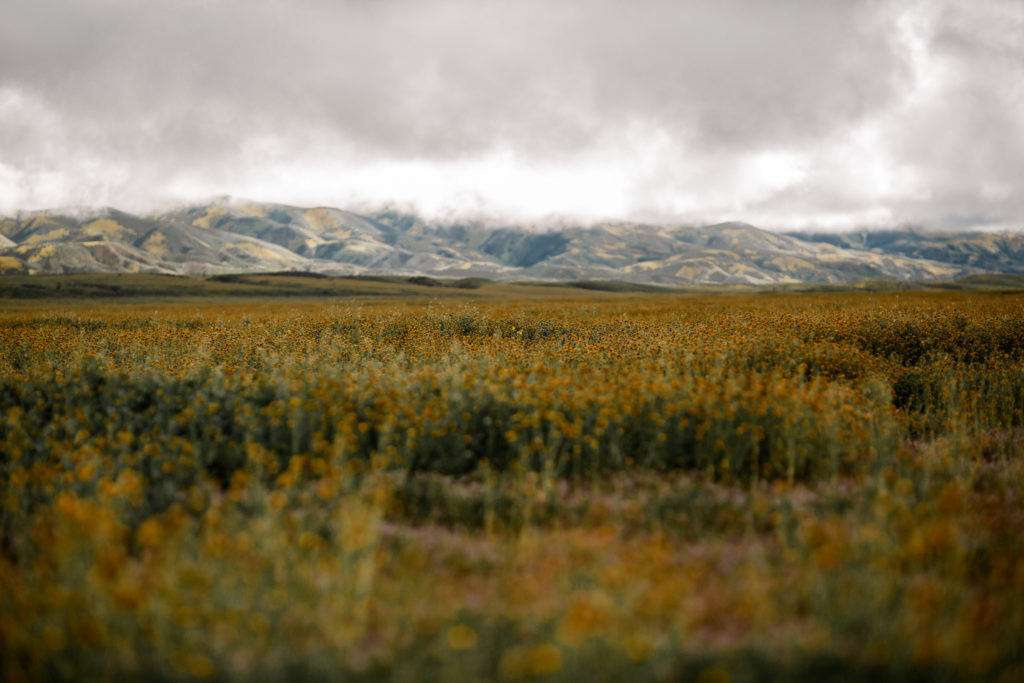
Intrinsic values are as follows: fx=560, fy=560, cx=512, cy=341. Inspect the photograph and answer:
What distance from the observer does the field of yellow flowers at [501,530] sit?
4016mm

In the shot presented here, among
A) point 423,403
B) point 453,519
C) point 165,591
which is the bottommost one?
point 453,519

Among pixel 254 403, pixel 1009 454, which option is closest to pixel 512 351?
pixel 254 403

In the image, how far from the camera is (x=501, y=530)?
21.0 feet

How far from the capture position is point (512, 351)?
1489 cm

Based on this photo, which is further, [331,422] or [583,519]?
[331,422]

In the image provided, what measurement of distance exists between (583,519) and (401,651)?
293 centimetres

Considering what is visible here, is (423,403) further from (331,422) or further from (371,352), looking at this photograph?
(371,352)

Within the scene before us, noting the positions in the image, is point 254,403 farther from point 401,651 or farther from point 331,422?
point 401,651

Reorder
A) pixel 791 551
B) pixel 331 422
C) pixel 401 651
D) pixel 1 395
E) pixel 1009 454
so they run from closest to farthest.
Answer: pixel 401 651 < pixel 791 551 < pixel 331 422 < pixel 1009 454 < pixel 1 395

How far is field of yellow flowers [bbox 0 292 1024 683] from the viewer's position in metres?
4.02

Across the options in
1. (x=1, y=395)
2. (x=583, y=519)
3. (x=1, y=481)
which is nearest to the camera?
(x=583, y=519)

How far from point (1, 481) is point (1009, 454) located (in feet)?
48.6

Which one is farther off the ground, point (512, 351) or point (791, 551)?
point (512, 351)

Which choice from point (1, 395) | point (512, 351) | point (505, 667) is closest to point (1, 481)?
point (1, 395)
